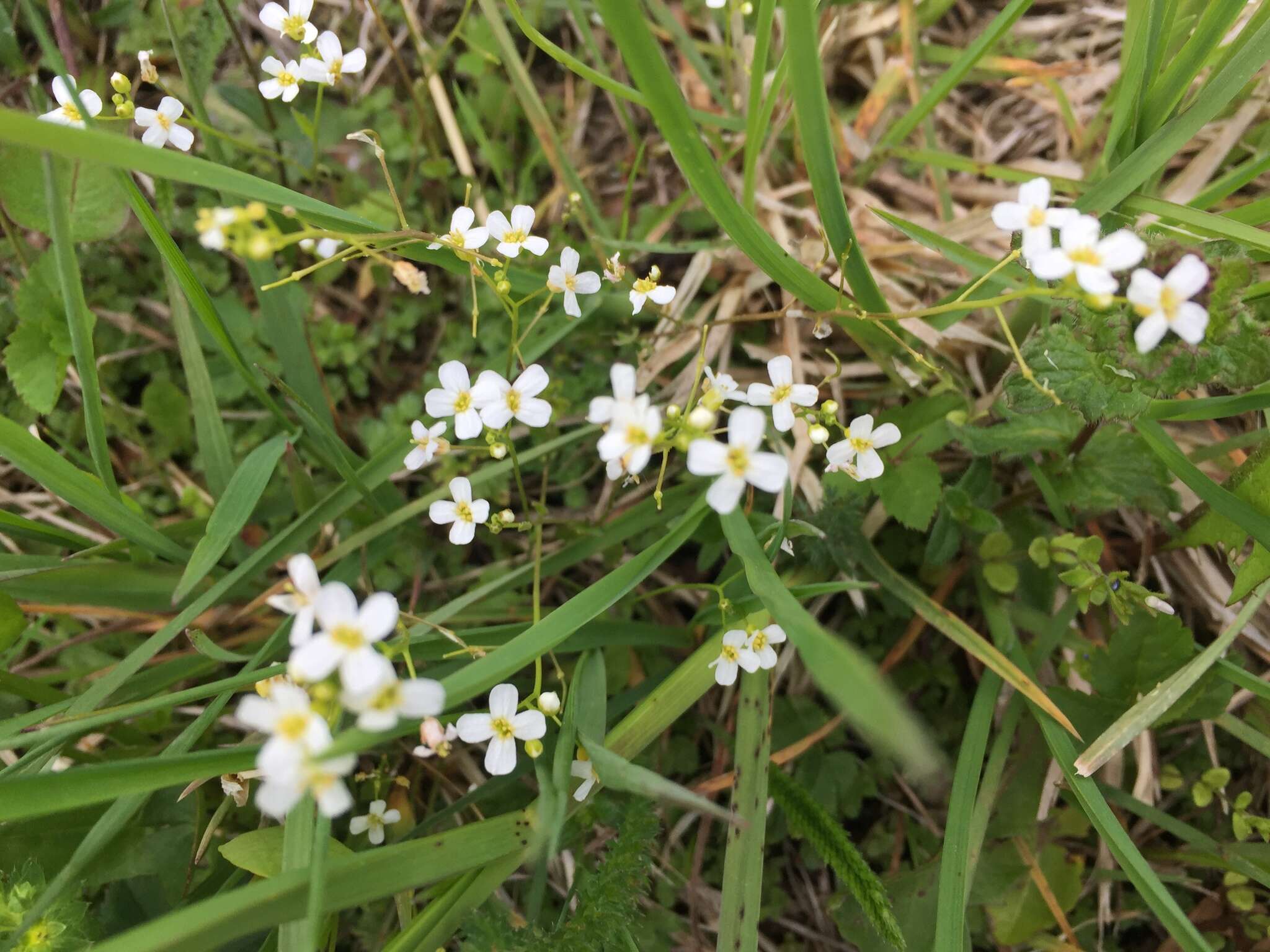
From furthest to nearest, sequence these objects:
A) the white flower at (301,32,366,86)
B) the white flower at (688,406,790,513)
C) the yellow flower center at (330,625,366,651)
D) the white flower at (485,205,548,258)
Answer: the white flower at (301,32,366,86) → the white flower at (485,205,548,258) → the white flower at (688,406,790,513) → the yellow flower center at (330,625,366,651)

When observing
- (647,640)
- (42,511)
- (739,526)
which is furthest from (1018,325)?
(42,511)

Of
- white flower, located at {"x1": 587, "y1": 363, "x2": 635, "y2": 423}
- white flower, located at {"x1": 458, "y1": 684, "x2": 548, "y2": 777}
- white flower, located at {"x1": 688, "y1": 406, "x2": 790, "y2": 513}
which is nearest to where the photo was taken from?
white flower, located at {"x1": 688, "y1": 406, "x2": 790, "y2": 513}


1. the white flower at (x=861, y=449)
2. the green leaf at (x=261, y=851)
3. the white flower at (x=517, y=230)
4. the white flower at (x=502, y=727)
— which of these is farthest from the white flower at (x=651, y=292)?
the green leaf at (x=261, y=851)

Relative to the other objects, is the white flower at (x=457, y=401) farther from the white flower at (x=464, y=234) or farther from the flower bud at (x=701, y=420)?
the flower bud at (x=701, y=420)

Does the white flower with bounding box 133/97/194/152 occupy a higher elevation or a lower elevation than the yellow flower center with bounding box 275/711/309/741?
higher

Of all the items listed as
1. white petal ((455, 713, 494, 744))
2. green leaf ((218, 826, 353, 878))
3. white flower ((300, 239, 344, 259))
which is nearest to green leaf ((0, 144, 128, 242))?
white flower ((300, 239, 344, 259))

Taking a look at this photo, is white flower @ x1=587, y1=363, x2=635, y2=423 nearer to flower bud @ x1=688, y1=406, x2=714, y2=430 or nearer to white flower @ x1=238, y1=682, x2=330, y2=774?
flower bud @ x1=688, y1=406, x2=714, y2=430
